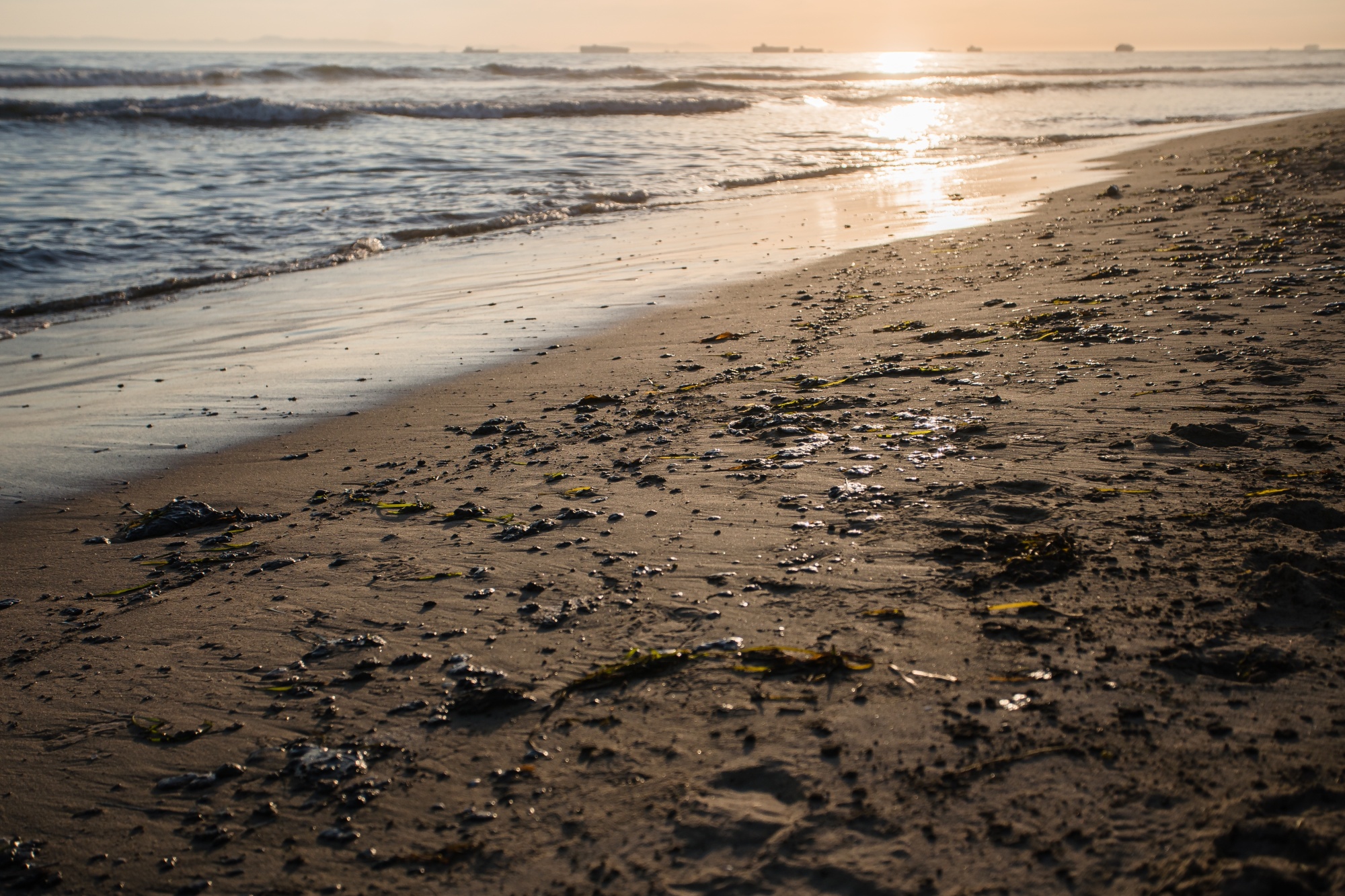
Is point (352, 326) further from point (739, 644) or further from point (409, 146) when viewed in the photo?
point (409, 146)

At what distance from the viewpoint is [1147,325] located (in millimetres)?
4598

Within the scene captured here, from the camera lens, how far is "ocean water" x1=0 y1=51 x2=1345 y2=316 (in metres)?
10.1

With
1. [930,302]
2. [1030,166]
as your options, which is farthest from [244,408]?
[1030,166]

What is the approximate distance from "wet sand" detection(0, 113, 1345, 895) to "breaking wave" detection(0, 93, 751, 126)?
79.8 feet

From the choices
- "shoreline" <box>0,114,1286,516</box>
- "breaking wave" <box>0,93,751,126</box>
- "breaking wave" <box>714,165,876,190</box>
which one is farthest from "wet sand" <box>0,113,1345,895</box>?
"breaking wave" <box>0,93,751,126</box>

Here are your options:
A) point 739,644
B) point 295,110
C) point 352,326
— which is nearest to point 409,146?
point 295,110

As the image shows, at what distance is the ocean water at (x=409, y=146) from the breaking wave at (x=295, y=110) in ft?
0.36

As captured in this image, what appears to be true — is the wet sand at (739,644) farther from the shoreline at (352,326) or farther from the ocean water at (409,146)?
the ocean water at (409,146)

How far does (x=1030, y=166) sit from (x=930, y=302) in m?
10.3

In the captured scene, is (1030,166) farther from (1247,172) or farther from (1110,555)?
(1110,555)

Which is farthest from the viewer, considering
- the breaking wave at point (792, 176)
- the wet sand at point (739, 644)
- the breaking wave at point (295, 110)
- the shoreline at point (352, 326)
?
the breaking wave at point (295, 110)

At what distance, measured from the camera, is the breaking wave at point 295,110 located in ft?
78.1

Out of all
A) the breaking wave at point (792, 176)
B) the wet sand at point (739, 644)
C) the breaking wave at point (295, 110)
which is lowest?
the wet sand at point (739, 644)

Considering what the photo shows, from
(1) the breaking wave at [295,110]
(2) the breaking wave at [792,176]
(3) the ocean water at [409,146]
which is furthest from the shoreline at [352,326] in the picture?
(1) the breaking wave at [295,110]
